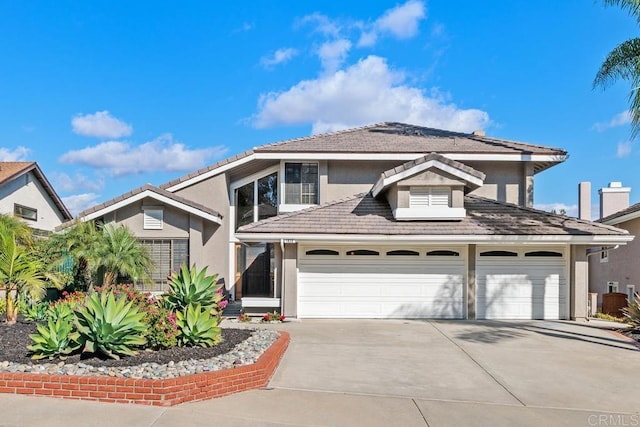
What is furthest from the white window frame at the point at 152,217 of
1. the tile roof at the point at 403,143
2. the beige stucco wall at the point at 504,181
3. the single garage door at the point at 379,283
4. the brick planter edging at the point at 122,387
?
the beige stucco wall at the point at 504,181

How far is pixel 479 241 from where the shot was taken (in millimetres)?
13609

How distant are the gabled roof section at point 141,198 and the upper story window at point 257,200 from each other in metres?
2.34

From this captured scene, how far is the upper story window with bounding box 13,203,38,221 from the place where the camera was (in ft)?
72.0

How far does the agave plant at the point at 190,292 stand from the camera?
370 inches

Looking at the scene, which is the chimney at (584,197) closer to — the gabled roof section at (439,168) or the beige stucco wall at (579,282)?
the beige stucco wall at (579,282)

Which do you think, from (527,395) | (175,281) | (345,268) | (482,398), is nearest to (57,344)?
(175,281)

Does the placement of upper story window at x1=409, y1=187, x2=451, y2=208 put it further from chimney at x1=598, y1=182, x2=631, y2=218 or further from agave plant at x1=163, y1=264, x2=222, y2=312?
chimney at x1=598, y1=182, x2=631, y2=218

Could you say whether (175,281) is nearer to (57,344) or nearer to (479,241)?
(57,344)

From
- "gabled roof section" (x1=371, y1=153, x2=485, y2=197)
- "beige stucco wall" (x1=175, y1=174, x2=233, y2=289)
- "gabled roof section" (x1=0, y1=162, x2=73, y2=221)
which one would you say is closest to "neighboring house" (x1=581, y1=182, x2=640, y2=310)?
"gabled roof section" (x1=371, y1=153, x2=485, y2=197)

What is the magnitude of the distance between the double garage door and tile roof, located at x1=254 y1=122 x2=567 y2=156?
4311 mm

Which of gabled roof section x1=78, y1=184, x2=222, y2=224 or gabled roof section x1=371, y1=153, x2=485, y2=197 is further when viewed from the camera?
gabled roof section x1=78, y1=184, x2=222, y2=224

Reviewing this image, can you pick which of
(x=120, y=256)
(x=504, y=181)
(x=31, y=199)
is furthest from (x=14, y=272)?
(x=504, y=181)

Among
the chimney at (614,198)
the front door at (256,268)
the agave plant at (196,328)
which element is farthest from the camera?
the chimney at (614,198)

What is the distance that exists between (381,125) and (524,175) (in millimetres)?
6582
